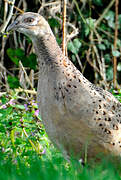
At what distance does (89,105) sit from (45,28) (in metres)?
0.81

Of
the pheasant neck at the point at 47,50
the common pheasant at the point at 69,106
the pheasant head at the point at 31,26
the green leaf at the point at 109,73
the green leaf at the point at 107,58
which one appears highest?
the pheasant head at the point at 31,26

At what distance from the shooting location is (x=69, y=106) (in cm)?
325

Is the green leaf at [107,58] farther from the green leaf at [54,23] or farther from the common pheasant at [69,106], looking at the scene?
the common pheasant at [69,106]

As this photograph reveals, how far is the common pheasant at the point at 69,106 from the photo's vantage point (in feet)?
10.7

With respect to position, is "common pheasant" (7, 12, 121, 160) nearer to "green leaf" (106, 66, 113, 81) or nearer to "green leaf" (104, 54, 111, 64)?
"green leaf" (106, 66, 113, 81)

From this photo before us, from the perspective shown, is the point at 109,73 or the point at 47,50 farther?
the point at 109,73

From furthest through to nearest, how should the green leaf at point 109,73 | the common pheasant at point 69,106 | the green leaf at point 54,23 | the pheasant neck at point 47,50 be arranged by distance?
1. the green leaf at point 109,73
2. the green leaf at point 54,23
3. the pheasant neck at point 47,50
4. the common pheasant at point 69,106

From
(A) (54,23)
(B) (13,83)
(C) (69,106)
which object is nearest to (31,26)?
(C) (69,106)

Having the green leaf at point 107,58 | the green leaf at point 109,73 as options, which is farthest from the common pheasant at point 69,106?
the green leaf at point 107,58

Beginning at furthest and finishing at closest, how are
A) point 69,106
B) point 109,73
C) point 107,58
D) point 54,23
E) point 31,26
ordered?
point 107,58, point 109,73, point 54,23, point 31,26, point 69,106

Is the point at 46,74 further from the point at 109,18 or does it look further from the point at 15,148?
the point at 109,18

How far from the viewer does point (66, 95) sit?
130 inches

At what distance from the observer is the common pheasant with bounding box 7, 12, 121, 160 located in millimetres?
3252

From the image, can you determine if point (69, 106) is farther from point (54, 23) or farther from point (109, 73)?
point (109, 73)
